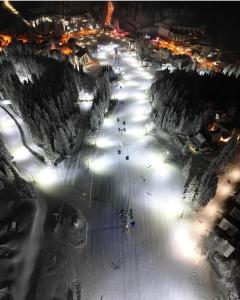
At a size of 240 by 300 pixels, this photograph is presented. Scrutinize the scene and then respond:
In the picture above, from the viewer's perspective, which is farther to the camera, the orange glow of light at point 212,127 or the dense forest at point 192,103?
the orange glow of light at point 212,127

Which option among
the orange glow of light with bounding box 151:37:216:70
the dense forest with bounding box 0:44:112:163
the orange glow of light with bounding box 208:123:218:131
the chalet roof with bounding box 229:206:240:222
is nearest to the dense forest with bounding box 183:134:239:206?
the chalet roof with bounding box 229:206:240:222

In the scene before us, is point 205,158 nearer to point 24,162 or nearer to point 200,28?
point 24,162

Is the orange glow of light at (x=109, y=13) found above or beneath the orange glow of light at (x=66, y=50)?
above

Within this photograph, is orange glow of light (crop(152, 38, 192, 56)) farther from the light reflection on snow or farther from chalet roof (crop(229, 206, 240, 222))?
chalet roof (crop(229, 206, 240, 222))

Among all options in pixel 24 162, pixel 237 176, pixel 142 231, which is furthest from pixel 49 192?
pixel 237 176

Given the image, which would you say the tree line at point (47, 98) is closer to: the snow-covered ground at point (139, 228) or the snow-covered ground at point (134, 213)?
the snow-covered ground at point (134, 213)

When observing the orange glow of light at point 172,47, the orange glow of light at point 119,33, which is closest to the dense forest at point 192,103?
the orange glow of light at point 172,47

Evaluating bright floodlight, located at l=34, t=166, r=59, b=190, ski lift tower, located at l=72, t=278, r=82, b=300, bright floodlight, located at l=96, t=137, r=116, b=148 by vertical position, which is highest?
bright floodlight, located at l=96, t=137, r=116, b=148

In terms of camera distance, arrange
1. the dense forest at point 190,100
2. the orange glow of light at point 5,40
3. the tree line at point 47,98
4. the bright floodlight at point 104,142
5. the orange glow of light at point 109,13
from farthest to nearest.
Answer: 1. the orange glow of light at point 109,13
2. the orange glow of light at point 5,40
3. the dense forest at point 190,100
4. the bright floodlight at point 104,142
5. the tree line at point 47,98
